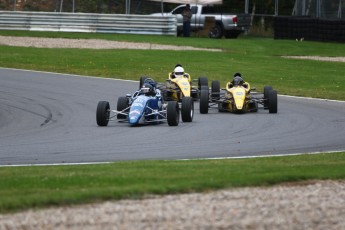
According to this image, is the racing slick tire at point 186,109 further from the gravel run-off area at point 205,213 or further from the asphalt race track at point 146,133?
the gravel run-off area at point 205,213

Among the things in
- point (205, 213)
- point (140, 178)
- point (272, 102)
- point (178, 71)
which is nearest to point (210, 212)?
point (205, 213)

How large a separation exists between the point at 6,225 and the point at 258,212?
2.51 metres

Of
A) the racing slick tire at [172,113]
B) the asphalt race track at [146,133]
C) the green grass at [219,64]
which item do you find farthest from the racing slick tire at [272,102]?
the green grass at [219,64]

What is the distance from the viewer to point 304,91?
1072 inches

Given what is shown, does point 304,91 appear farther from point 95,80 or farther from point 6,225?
point 6,225

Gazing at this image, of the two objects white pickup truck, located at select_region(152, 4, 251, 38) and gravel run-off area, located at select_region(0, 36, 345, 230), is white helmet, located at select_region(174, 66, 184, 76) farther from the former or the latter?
white pickup truck, located at select_region(152, 4, 251, 38)

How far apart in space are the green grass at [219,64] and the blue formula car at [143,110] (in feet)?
24.1

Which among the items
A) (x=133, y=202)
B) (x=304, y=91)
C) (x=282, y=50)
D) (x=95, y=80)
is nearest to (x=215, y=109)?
(x=304, y=91)

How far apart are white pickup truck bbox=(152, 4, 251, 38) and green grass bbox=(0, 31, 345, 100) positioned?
301 inches

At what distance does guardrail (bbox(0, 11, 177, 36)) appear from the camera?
49969mm

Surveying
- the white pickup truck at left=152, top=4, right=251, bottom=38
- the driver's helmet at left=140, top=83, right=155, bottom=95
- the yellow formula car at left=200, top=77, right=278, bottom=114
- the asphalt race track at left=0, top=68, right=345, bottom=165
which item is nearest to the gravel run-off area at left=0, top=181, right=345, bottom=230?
the asphalt race track at left=0, top=68, right=345, bottom=165

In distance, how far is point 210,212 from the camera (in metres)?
9.71

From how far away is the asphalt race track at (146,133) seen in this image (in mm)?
15438

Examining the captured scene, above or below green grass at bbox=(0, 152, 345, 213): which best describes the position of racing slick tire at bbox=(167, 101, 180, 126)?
below
